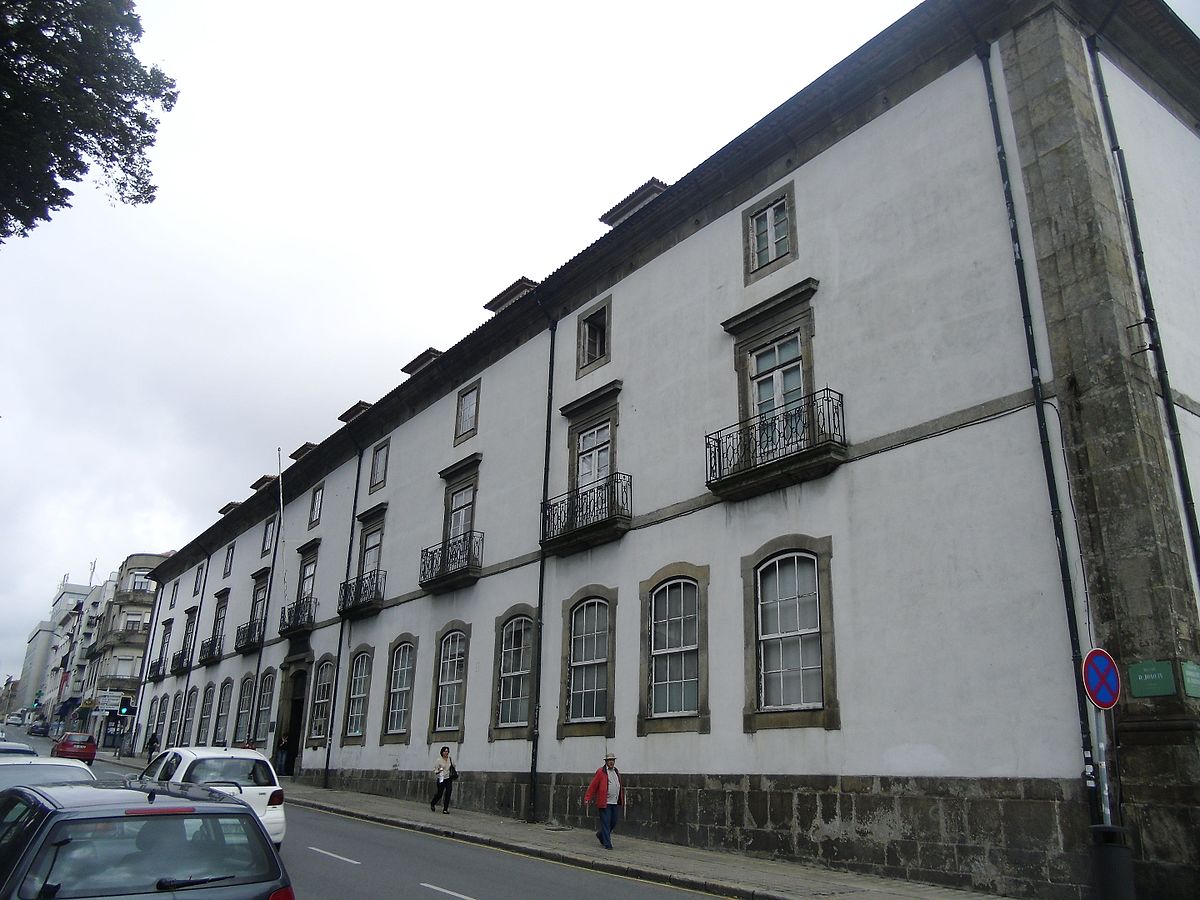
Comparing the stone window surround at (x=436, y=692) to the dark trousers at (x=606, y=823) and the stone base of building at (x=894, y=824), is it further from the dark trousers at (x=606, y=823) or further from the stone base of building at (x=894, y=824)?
the dark trousers at (x=606, y=823)

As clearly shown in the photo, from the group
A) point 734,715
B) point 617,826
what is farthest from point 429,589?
point 734,715

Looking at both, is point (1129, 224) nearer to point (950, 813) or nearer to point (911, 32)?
point (911, 32)

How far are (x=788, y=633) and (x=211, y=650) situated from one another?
34.9m

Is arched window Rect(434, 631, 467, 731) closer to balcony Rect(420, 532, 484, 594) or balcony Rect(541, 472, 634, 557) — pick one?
balcony Rect(420, 532, 484, 594)

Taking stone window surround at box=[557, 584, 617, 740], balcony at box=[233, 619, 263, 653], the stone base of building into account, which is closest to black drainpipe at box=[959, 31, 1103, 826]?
the stone base of building

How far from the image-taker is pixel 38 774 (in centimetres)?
867

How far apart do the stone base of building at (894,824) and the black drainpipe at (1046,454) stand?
0.41m

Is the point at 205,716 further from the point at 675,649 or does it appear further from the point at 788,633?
the point at 788,633

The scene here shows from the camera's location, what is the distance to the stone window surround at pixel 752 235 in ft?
56.2

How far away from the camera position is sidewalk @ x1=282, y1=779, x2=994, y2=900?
452 inches

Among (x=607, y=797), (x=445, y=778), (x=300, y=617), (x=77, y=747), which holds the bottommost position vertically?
(x=607, y=797)

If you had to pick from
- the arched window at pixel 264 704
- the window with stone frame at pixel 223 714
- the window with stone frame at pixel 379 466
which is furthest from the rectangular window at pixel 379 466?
the window with stone frame at pixel 223 714

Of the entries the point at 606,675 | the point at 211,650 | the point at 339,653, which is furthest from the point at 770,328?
the point at 211,650

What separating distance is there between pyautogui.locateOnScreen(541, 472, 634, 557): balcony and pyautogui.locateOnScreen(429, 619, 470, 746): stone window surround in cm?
441
